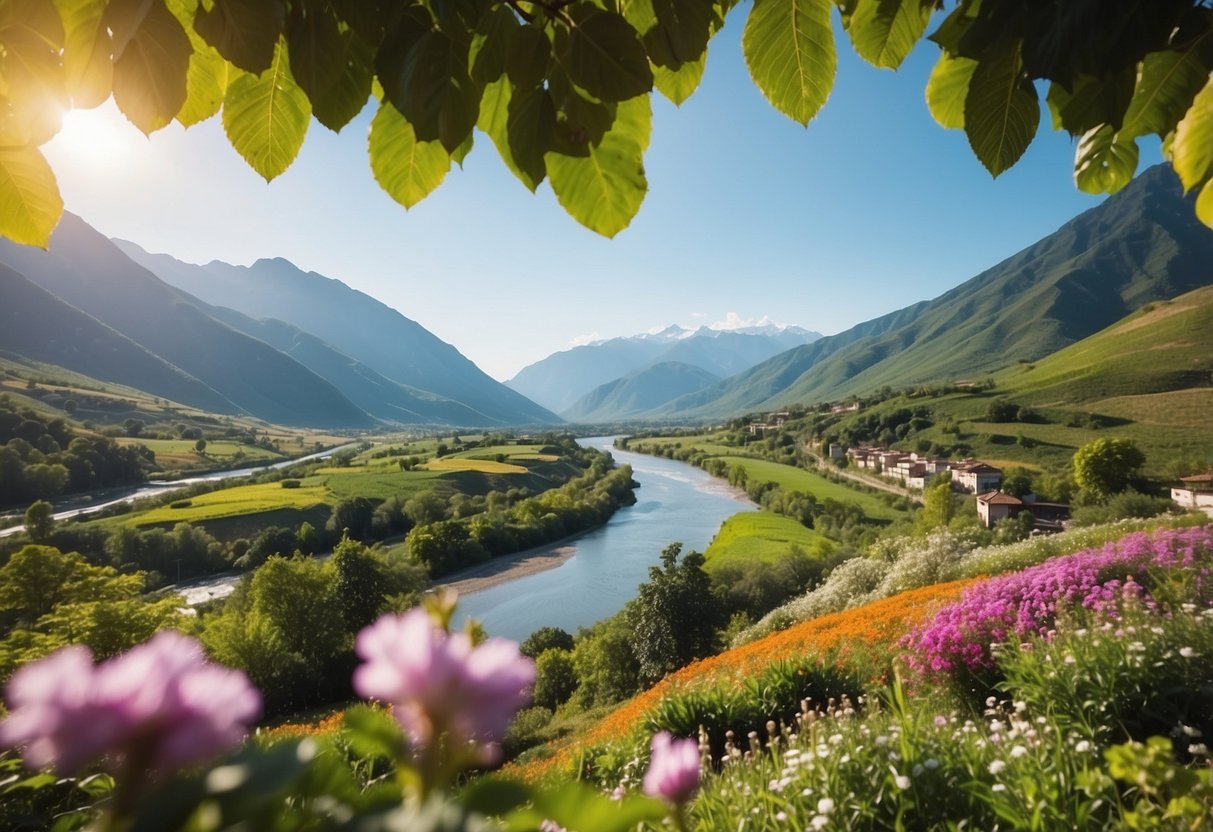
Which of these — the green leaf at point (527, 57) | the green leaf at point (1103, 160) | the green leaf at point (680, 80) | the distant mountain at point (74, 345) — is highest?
the distant mountain at point (74, 345)

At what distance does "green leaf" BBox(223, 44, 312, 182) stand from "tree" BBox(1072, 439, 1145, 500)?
61.7m

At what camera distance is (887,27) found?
1224mm

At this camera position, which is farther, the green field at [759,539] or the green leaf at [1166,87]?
the green field at [759,539]

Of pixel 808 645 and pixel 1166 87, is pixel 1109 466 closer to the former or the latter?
pixel 808 645

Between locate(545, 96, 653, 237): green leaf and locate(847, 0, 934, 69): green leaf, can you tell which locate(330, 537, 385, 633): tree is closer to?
locate(545, 96, 653, 237): green leaf

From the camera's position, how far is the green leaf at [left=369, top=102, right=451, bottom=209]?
1.13 metres

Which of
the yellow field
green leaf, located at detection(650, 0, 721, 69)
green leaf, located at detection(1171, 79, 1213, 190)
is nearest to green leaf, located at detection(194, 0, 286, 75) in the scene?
green leaf, located at detection(650, 0, 721, 69)

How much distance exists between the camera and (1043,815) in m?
2.10

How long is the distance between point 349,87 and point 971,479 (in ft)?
228

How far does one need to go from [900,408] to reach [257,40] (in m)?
111

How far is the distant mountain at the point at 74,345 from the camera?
147 m

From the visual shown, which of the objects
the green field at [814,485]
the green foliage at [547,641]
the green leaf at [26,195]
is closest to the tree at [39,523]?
the green foliage at [547,641]

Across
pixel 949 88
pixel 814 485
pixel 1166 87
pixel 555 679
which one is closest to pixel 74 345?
pixel 814 485

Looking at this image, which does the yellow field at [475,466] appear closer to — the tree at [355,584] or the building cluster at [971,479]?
the tree at [355,584]
